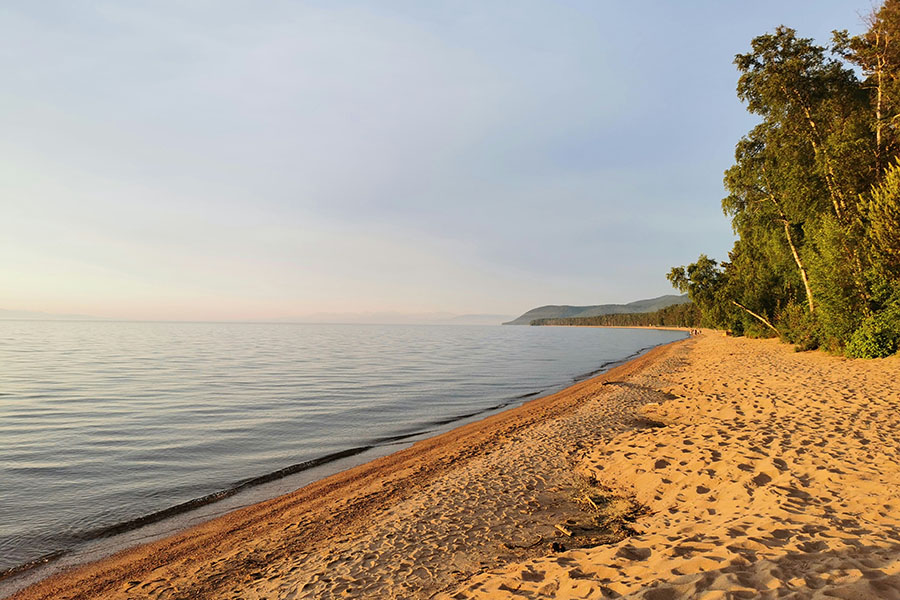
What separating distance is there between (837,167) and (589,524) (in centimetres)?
2854

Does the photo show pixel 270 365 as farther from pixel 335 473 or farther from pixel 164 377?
pixel 335 473

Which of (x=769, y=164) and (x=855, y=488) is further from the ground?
(x=769, y=164)

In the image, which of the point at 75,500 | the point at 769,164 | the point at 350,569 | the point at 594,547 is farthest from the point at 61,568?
the point at 769,164

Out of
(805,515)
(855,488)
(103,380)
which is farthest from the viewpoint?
(103,380)

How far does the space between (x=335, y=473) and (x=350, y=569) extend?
23.0ft

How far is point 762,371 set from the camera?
74.5 ft

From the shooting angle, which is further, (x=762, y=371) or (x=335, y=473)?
(x=762, y=371)

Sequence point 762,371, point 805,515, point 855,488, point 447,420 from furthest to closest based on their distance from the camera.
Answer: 1. point 762,371
2. point 447,420
3. point 855,488
4. point 805,515

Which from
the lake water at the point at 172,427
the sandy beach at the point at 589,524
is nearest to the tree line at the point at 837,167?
the sandy beach at the point at 589,524

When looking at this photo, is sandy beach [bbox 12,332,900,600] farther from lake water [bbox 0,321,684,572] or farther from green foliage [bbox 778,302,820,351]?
green foliage [bbox 778,302,820,351]

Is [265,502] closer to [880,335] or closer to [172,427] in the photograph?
[172,427]

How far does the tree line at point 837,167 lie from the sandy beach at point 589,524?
39.1ft

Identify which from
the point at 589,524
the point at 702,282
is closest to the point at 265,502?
the point at 589,524

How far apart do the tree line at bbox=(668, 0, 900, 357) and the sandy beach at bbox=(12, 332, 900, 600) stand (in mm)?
11932
